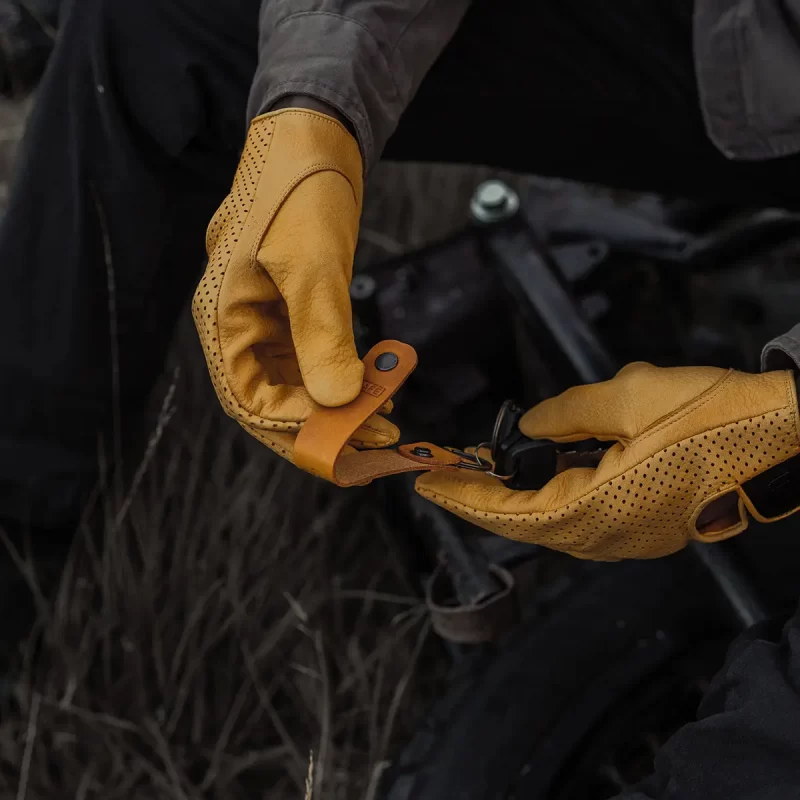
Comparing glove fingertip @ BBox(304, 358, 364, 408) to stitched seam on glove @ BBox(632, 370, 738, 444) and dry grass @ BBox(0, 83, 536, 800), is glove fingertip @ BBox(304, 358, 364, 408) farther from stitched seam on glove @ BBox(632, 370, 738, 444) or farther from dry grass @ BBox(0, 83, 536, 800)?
dry grass @ BBox(0, 83, 536, 800)

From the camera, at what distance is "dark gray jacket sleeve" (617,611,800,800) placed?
2.34 feet

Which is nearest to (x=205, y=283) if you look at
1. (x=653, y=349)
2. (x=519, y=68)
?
(x=519, y=68)

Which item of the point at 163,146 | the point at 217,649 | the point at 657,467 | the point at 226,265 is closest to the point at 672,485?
the point at 657,467

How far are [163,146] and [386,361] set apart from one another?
1.53 feet

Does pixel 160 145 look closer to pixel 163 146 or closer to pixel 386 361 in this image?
pixel 163 146

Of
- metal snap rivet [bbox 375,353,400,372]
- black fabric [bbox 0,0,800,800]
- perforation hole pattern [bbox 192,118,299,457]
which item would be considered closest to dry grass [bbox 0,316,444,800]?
black fabric [bbox 0,0,800,800]

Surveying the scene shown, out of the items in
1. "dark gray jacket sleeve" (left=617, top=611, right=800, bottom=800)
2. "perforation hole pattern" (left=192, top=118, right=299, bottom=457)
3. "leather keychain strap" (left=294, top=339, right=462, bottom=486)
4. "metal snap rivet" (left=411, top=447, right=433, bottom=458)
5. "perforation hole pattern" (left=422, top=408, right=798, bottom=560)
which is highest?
"perforation hole pattern" (left=192, top=118, right=299, bottom=457)

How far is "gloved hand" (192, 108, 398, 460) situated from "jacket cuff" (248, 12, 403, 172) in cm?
3

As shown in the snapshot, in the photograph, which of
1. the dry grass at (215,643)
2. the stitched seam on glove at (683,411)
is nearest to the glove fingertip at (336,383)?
the stitched seam on glove at (683,411)

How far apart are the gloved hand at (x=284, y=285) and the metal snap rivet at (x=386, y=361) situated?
3 cm

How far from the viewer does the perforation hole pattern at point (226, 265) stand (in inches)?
33.3

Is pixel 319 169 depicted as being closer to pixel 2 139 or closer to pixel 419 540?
pixel 419 540

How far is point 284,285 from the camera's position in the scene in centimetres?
87

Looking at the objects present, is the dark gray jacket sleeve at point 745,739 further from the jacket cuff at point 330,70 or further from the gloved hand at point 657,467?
the jacket cuff at point 330,70
